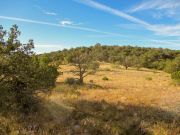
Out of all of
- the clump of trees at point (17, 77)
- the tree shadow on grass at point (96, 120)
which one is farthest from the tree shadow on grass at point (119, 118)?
the clump of trees at point (17, 77)

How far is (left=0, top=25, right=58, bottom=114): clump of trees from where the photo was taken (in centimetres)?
1338

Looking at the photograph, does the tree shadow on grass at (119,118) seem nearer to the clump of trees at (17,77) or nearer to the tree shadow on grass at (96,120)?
the tree shadow on grass at (96,120)

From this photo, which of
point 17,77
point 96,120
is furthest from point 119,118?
point 17,77

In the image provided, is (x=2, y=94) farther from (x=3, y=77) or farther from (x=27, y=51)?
(x=27, y=51)

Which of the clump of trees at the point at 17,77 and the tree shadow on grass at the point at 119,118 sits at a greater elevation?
the clump of trees at the point at 17,77

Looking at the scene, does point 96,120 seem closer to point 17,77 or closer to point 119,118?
point 119,118

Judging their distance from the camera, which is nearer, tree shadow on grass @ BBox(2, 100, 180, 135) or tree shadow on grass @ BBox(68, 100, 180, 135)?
tree shadow on grass @ BBox(2, 100, 180, 135)

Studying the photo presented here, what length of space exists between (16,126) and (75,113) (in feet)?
13.4

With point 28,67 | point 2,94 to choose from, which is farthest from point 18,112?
point 28,67

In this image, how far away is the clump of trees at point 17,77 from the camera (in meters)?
13.4

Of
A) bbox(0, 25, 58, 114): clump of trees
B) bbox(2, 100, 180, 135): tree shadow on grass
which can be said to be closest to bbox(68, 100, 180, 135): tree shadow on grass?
bbox(2, 100, 180, 135): tree shadow on grass

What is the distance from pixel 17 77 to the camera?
13977mm

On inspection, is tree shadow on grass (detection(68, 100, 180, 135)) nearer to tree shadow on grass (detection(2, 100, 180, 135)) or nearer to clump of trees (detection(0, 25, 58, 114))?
tree shadow on grass (detection(2, 100, 180, 135))

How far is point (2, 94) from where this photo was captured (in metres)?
13.0
